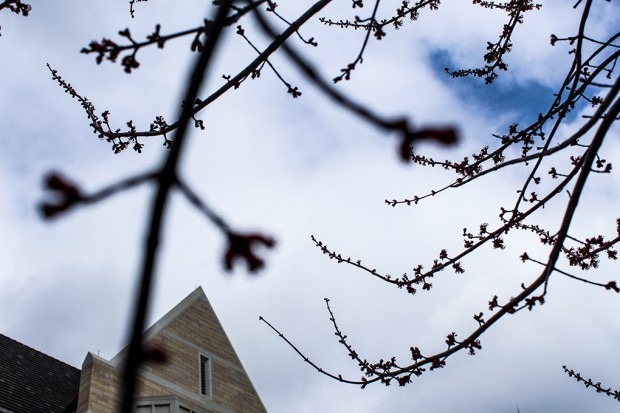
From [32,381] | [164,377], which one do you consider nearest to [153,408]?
[164,377]

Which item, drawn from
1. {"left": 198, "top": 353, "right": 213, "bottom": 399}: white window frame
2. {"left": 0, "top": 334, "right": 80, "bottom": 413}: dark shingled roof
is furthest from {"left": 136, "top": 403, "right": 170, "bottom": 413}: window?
{"left": 0, "top": 334, "right": 80, "bottom": 413}: dark shingled roof

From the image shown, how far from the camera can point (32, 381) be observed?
34.4 feet

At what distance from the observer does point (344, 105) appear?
888 millimetres

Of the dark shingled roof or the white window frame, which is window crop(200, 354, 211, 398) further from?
the dark shingled roof

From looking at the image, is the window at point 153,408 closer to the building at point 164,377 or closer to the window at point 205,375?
the building at point 164,377

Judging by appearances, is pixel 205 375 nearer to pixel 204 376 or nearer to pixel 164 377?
pixel 204 376

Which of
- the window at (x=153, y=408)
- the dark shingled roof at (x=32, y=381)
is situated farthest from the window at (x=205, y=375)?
the dark shingled roof at (x=32, y=381)

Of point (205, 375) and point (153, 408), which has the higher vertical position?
point (205, 375)

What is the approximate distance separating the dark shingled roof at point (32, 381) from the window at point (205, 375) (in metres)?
2.43

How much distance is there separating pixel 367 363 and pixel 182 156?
11.4 ft

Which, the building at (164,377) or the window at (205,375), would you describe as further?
the window at (205,375)

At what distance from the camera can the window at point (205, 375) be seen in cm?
1022

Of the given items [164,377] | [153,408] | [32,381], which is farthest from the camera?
[32,381]

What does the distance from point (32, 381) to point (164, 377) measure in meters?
2.97
